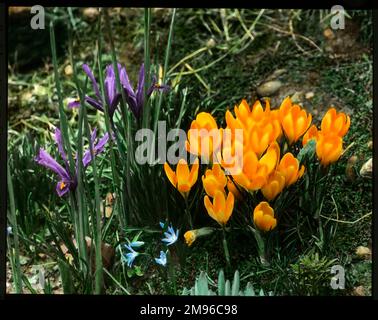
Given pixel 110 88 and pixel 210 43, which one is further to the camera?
pixel 210 43

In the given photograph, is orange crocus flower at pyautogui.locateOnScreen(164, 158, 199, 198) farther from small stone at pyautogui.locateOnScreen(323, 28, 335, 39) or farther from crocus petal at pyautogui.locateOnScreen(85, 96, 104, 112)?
small stone at pyautogui.locateOnScreen(323, 28, 335, 39)

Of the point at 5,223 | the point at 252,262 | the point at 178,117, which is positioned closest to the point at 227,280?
the point at 252,262

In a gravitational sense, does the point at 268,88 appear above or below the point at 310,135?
above

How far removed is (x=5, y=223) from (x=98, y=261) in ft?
0.73

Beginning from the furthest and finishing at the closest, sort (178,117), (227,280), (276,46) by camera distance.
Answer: (276,46)
(178,117)
(227,280)

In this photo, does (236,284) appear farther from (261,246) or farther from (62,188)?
(62,188)

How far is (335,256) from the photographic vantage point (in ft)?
5.13

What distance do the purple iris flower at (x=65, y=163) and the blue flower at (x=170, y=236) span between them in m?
0.20

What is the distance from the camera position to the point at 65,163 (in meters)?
1.54

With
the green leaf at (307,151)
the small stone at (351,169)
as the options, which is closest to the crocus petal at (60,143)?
the green leaf at (307,151)

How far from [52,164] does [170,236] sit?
26 cm
